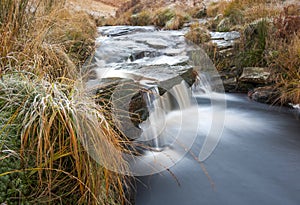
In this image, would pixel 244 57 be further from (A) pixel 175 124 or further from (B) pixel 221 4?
(B) pixel 221 4

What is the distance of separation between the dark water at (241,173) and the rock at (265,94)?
2.18 ft

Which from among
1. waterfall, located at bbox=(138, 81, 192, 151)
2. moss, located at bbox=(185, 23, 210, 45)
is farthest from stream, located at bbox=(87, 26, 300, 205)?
moss, located at bbox=(185, 23, 210, 45)

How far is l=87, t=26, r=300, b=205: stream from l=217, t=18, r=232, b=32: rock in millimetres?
2496

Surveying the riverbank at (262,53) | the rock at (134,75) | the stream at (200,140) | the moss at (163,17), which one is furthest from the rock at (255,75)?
the moss at (163,17)

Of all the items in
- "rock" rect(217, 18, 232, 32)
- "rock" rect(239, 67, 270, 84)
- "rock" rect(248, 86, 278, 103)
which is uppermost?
"rock" rect(217, 18, 232, 32)

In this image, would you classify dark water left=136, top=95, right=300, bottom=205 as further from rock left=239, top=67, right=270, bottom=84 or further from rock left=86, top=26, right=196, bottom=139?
rock left=239, top=67, right=270, bottom=84

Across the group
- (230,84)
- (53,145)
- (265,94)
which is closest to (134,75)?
(53,145)

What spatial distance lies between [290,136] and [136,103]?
2.12m

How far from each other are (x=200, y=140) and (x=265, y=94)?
1.89 metres

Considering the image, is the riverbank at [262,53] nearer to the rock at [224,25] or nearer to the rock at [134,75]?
the rock at [224,25]

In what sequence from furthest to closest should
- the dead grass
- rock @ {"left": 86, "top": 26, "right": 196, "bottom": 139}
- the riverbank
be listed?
1. the riverbank
2. rock @ {"left": 86, "top": 26, "right": 196, "bottom": 139}
3. the dead grass

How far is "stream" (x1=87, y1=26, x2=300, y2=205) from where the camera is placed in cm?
235

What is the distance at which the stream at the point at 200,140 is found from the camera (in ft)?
7.70

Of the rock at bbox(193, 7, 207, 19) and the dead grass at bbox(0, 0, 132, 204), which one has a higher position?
the rock at bbox(193, 7, 207, 19)
